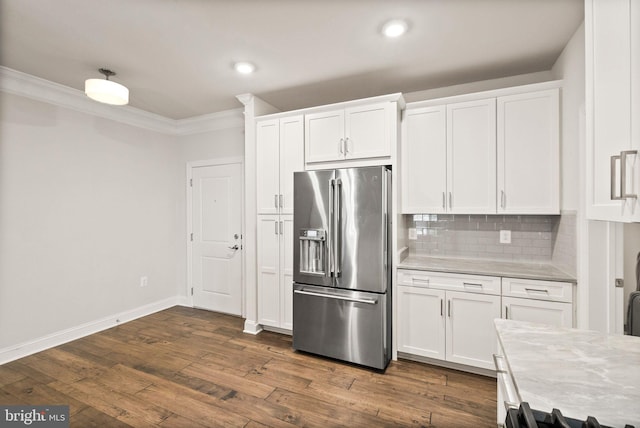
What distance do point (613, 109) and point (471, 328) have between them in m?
1.99

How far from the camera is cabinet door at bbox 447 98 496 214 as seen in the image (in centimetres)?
260

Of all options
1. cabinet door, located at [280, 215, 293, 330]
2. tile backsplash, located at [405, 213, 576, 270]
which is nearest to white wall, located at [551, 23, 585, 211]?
tile backsplash, located at [405, 213, 576, 270]

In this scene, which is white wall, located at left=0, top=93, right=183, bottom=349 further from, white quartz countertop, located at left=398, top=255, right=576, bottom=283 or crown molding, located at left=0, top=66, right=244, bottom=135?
white quartz countertop, located at left=398, top=255, right=576, bottom=283

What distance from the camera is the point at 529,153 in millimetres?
2480

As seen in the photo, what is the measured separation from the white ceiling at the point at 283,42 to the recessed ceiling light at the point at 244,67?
0.22 feet

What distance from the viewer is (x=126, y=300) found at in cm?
381

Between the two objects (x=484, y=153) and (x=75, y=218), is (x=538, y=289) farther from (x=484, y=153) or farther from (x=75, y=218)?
(x=75, y=218)

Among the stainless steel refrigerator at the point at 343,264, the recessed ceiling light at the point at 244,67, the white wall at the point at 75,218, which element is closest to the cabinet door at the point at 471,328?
the stainless steel refrigerator at the point at 343,264

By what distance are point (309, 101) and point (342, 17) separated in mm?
1648

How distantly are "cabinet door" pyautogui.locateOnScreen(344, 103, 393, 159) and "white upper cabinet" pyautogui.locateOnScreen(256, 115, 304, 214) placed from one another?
543 millimetres

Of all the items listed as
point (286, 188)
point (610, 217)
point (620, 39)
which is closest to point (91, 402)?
point (286, 188)

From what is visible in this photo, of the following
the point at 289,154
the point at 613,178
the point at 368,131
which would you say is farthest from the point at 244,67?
the point at 613,178

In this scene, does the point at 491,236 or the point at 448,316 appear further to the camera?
the point at 491,236

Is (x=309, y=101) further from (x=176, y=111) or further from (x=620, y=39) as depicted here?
(x=620, y=39)
